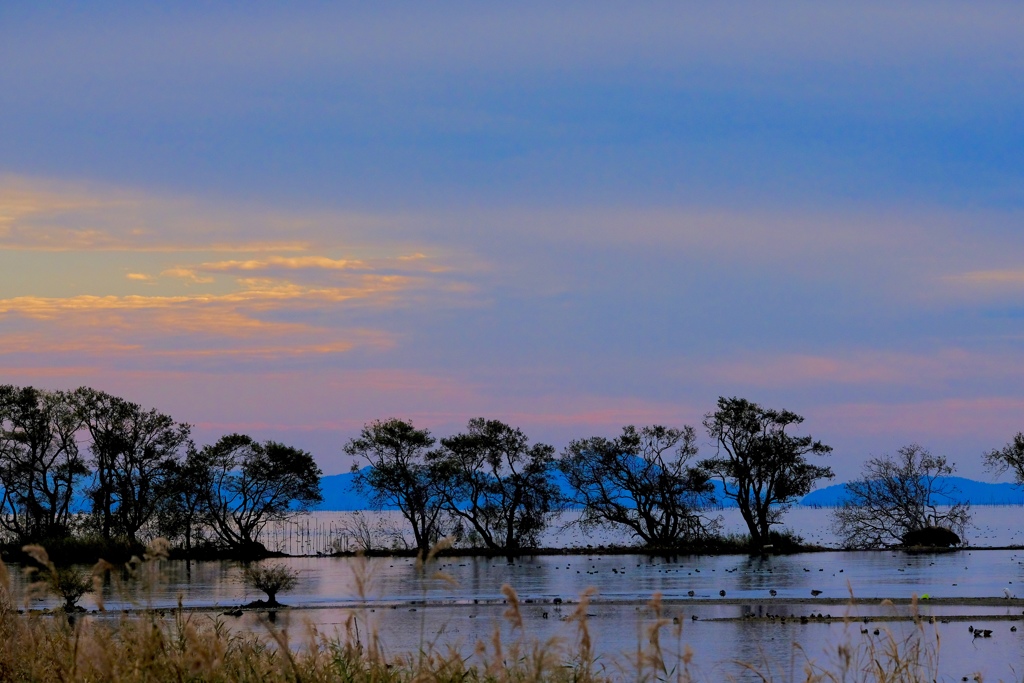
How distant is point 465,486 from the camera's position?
68062 mm

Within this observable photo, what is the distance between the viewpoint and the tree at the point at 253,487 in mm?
65875

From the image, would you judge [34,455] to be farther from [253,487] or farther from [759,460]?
[759,460]

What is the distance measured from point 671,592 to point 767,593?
309 cm

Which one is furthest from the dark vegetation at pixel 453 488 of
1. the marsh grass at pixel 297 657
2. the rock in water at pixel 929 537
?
the marsh grass at pixel 297 657

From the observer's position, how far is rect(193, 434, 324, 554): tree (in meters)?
65.9

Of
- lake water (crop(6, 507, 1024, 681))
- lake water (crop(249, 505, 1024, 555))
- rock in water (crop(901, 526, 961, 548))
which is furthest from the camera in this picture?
lake water (crop(249, 505, 1024, 555))

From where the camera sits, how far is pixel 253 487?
220 ft

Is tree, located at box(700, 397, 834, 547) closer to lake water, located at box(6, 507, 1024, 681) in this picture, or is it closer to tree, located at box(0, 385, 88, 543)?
lake water, located at box(6, 507, 1024, 681)

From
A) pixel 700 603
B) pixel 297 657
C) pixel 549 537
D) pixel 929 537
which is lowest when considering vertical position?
pixel 549 537

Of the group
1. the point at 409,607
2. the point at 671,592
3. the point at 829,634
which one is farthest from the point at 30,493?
the point at 829,634

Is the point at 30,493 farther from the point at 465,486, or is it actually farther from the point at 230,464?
the point at 465,486

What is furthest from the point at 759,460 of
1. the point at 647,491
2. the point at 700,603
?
the point at 700,603

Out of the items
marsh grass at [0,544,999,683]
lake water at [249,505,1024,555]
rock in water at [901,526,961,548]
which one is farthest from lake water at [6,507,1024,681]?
lake water at [249,505,1024,555]

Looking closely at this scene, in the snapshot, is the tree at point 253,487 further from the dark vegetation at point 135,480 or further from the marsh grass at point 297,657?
the marsh grass at point 297,657
